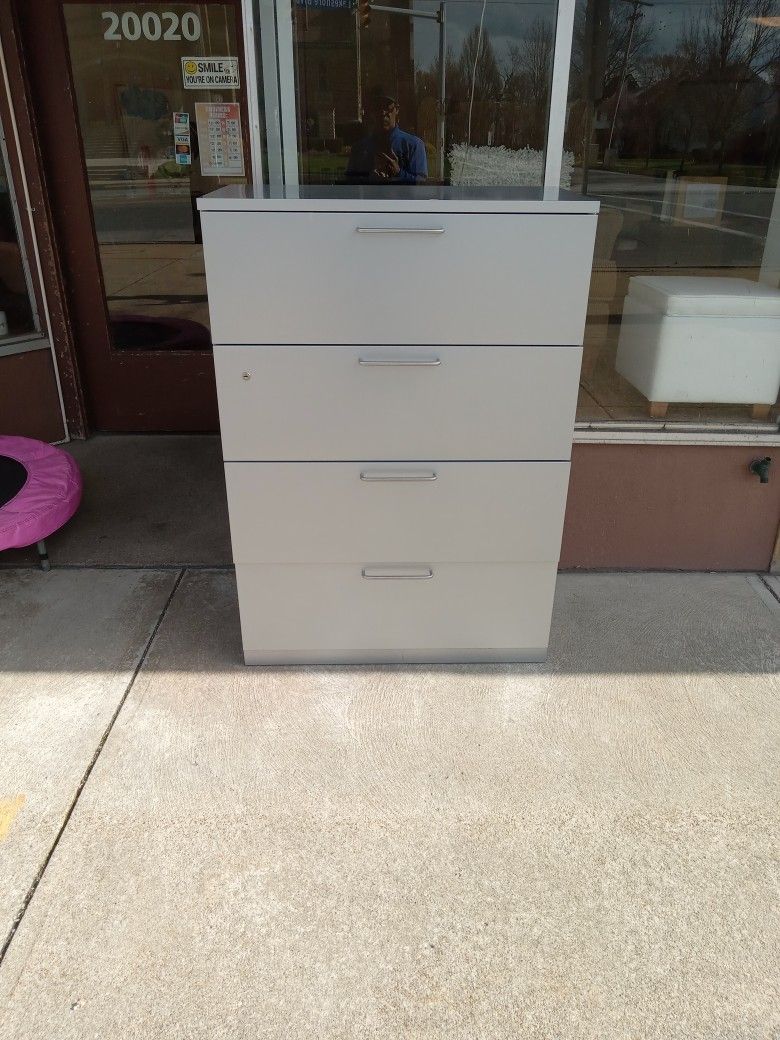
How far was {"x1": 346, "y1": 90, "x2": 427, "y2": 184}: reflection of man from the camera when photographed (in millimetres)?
3184

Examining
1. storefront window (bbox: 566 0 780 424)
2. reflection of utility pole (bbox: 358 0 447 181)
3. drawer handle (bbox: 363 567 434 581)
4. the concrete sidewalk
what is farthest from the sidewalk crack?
reflection of utility pole (bbox: 358 0 447 181)

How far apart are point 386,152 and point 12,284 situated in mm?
2203

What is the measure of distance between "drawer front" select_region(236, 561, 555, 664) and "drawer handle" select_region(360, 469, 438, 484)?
30 cm

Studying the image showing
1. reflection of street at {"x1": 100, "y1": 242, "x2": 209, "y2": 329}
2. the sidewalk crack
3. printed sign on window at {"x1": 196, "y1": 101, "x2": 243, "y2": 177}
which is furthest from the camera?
reflection of street at {"x1": 100, "y1": 242, "x2": 209, "y2": 329}

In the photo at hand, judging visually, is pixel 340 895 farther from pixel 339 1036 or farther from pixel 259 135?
pixel 259 135

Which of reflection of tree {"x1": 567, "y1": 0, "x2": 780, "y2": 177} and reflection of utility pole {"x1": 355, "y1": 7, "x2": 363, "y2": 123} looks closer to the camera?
reflection of tree {"x1": 567, "y1": 0, "x2": 780, "y2": 177}

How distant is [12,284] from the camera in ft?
13.8

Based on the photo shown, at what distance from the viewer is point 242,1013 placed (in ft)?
5.38

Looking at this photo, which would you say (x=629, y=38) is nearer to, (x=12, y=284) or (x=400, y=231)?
(x=400, y=231)

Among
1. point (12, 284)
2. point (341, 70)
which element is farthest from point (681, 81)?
point (12, 284)

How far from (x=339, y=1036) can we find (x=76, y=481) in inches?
99.9

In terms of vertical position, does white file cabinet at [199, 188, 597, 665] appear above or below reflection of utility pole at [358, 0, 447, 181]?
below

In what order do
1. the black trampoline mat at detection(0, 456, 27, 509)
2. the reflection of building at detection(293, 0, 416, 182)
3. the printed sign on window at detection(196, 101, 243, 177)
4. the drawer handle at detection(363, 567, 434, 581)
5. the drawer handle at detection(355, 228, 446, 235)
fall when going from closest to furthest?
the drawer handle at detection(355, 228, 446, 235) < the drawer handle at detection(363, 567, 434, 581) < the reflection of building at detection(293, 0, 416, 182) < the black trampoline mat at detection(0, 456, 27, 509) < the printed sign on window at detection(196, 101, 243, 177)

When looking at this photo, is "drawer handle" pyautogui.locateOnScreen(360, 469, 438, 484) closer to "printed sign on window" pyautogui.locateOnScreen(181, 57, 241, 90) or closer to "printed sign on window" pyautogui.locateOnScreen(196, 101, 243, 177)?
"printed sign on window" pyautogui.locateOnScreen(196, 101, 243, 177)
